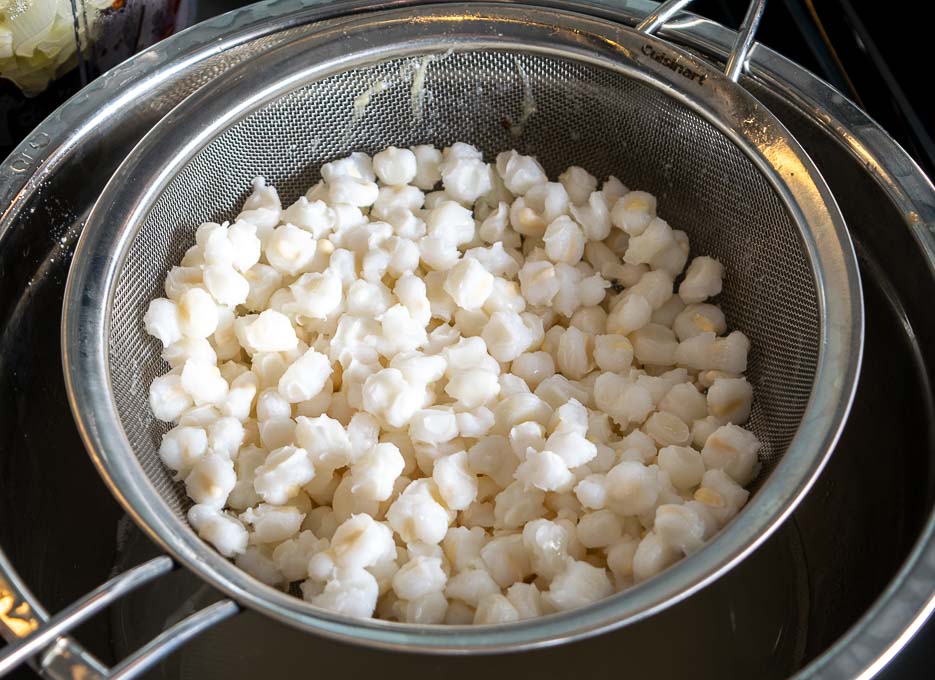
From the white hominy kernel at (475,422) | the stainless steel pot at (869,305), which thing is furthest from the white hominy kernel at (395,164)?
the white hominy kernel at (475,422)

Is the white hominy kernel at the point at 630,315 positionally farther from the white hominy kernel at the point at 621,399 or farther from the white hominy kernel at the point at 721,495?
the white hominy kernel at the point at 721,495

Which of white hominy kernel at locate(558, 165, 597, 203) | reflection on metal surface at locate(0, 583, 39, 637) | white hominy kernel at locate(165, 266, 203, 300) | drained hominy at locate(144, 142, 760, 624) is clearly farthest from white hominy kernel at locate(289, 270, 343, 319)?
reflection on metal surface at locate(0, 583, 39, 637)

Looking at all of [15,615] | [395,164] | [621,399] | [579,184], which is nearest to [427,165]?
[395,164]

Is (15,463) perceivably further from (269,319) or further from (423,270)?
(423,270)

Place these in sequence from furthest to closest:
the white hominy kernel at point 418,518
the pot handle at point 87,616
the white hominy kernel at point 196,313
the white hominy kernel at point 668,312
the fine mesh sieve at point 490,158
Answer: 1. the white hominy kernel at point 668,312
2. the white hominy kernel at point 196,313
3. the white hominy kernel at point 418,518
4. the fine mesh sieve at point 490,158
5. the pot handle at point 87,616

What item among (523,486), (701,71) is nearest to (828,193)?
(701,71)

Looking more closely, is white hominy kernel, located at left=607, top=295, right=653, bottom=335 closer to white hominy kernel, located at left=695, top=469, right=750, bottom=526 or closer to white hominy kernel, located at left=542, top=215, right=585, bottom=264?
white hominy kernel, located at left=542, top=215, right=585, bottom=264

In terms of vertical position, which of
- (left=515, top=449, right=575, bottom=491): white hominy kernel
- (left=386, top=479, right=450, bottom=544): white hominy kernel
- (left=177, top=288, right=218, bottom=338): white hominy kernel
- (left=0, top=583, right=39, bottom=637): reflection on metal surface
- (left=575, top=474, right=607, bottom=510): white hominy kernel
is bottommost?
(left=0, top=583, right=39, bottom=637): reflection on metal surface
